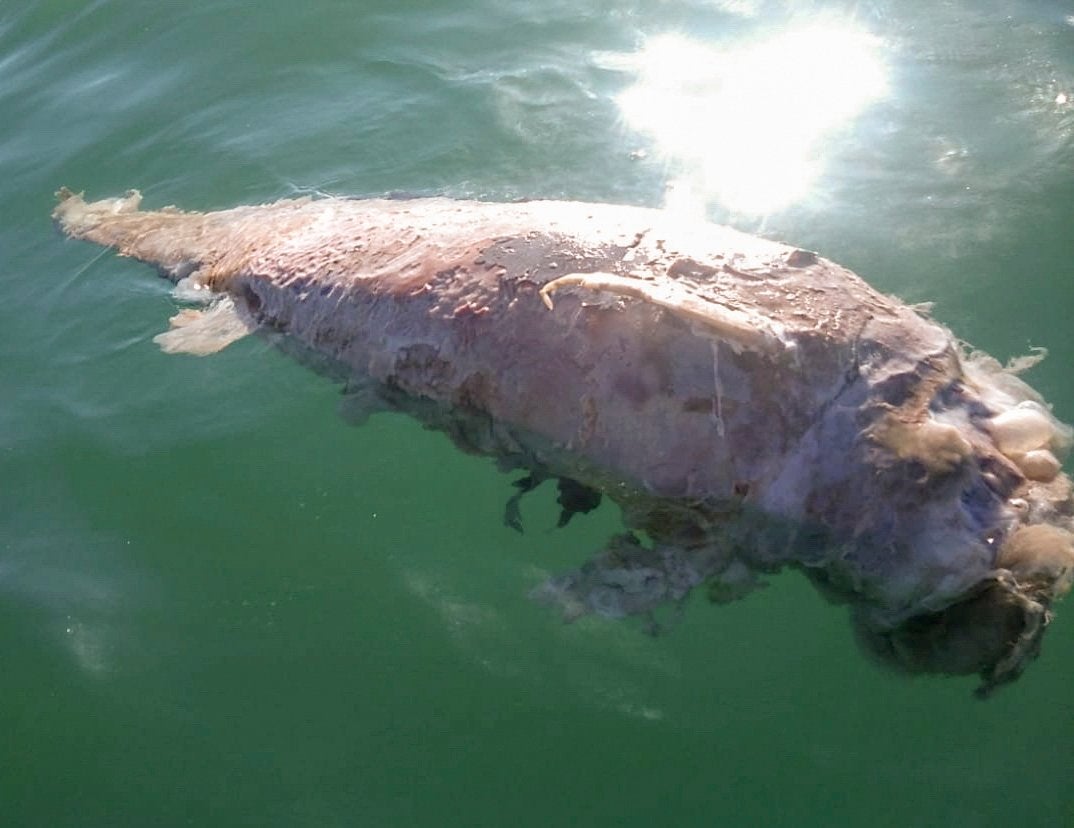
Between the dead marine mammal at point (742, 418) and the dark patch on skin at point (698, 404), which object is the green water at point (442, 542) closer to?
the dead marine mammal at point (742, 418)

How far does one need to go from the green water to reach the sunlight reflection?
92 millimetres

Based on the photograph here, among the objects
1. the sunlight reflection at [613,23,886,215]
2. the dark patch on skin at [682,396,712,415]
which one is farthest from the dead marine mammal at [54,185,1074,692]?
the sunlight reflection at [613,23,886,215]

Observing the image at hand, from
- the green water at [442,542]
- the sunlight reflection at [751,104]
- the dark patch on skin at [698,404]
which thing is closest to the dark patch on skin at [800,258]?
the dark patch on skin at [698,404]

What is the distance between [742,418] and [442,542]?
1.92 meters

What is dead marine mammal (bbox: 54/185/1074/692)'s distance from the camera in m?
2.50

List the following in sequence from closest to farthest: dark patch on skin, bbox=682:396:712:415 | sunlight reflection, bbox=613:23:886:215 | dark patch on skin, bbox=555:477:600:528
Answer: dark patch on skin, bbox=682:396:712:415
dark patch on skin, bbox=555:477:600:528
sunlight reflection, bbox=613:23:886:215

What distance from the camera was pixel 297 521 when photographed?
438 cm

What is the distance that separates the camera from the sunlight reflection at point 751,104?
564cm

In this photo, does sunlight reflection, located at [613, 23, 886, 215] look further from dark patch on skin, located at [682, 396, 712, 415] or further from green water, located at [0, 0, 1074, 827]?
dark patch on skin, located at [682, 396, 712, 415]

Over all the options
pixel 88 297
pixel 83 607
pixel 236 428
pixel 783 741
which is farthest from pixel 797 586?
pixel 88 297

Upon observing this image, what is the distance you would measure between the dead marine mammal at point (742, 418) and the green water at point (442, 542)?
73 cm

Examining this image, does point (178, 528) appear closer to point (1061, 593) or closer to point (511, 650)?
point (511, 650)

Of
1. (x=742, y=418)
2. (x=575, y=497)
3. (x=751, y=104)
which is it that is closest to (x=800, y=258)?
(x=742, y=418)

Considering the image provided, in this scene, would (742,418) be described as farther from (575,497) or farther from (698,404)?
(575,497)
